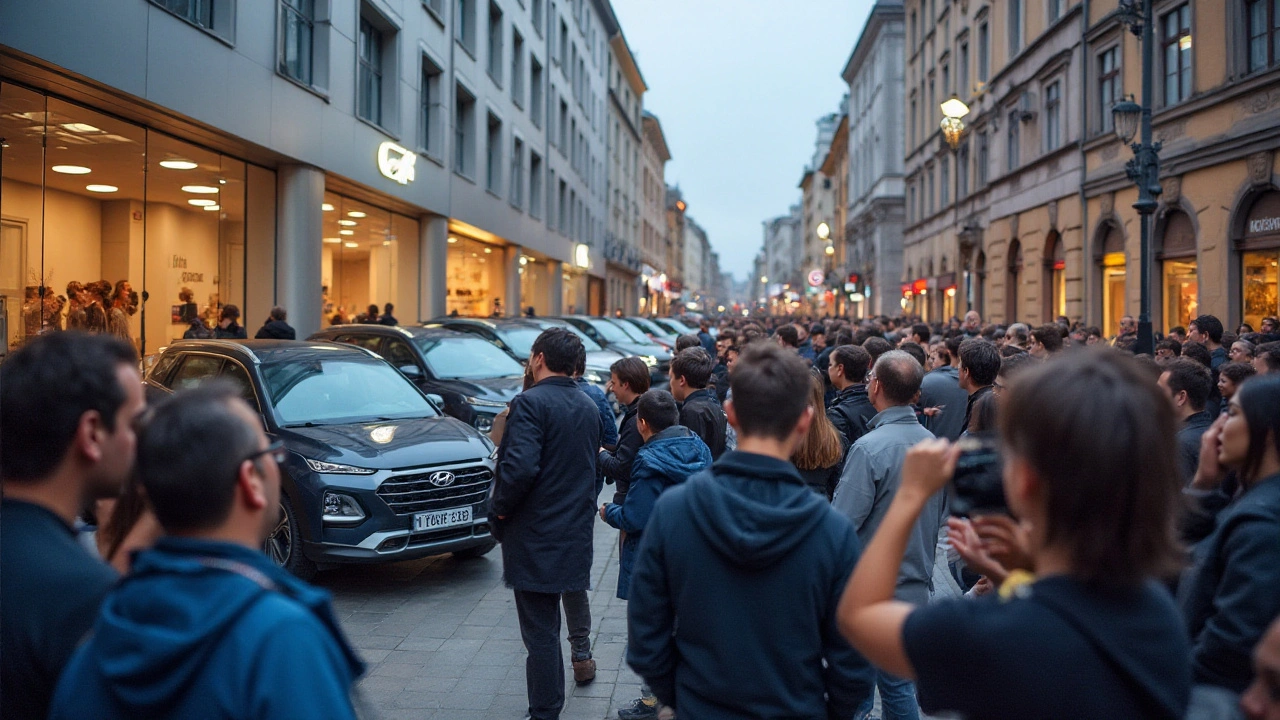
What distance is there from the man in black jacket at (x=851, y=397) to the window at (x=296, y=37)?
39.8ft

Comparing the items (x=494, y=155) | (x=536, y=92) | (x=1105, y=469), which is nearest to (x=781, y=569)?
(x=1105, y=469)

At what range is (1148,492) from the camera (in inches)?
66.6

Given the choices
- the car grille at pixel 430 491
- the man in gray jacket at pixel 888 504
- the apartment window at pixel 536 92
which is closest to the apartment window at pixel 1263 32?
the car grille at pixel 430 491

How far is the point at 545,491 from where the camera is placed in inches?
190

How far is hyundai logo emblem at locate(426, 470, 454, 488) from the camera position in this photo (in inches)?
291

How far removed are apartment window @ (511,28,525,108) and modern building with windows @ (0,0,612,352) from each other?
888 millimetres

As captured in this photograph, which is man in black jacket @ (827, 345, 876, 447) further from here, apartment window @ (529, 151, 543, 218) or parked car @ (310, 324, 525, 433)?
apartment window @ (529, 151, 543, 218)

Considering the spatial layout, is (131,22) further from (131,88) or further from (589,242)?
(589,242)

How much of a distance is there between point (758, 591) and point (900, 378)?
229 cm

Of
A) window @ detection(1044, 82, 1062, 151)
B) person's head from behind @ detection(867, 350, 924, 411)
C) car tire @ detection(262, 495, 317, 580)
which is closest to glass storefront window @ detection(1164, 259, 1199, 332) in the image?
window @ detection(1044, 82, 1062, 151)

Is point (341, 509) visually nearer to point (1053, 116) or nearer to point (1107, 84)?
point (1107, 84)

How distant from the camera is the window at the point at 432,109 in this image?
75.8 ft

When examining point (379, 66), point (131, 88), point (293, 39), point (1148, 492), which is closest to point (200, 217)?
point (293, 39)

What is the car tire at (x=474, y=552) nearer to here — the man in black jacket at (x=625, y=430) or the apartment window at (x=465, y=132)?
the man in black jacket at (x=625, y=430)
